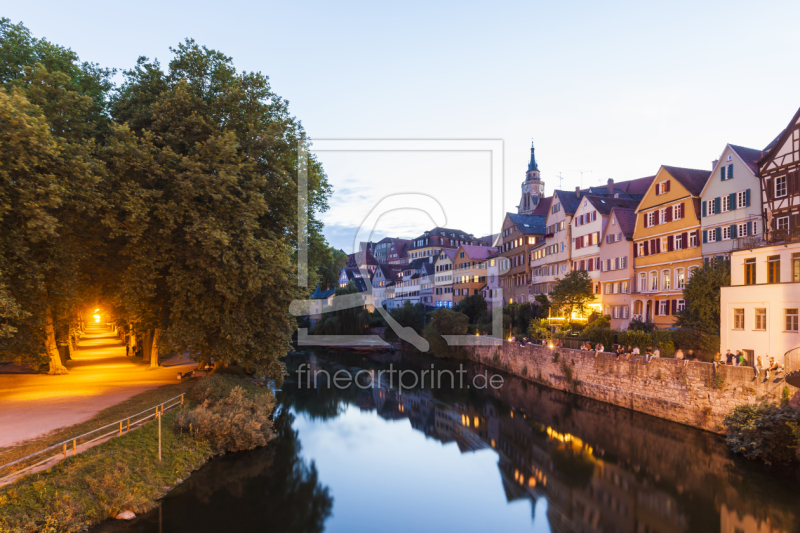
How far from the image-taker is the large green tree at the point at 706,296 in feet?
79.4

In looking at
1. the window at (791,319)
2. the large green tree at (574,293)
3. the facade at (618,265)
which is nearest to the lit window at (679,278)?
the facade at (618,265)

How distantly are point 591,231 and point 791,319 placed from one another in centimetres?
2239

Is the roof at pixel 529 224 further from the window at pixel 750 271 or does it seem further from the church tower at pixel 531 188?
the church tower at pixel 531 188

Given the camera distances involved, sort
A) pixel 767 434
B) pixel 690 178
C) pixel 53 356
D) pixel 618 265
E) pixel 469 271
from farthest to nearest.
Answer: pixel 469 271, pixel 618 265, pixel 690 178, pixel 53 356, pixel 767 434

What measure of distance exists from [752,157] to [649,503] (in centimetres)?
2250

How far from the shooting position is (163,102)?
18.3m

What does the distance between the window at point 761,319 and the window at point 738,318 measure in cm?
80

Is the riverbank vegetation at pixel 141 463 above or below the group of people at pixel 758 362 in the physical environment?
below

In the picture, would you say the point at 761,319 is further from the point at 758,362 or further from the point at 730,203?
the point at 730,203

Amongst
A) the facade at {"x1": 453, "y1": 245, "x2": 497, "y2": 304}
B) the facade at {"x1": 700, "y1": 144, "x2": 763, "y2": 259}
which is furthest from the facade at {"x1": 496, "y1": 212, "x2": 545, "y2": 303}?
the facade at {"x1": 700, "y1": 144, "x2": 763, "y2": 259}

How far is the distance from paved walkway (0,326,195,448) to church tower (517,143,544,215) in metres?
90.4

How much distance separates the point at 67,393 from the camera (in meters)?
19.5

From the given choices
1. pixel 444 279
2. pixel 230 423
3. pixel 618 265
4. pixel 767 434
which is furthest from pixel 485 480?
pixel 444 279

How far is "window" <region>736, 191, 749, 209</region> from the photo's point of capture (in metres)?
27.8
